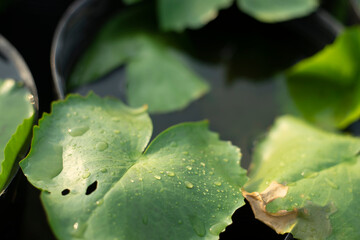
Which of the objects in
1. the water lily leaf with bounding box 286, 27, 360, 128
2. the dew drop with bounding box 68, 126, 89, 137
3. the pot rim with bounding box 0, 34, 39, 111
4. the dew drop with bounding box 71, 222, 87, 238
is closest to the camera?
the dew drop with bounding box 71, 222, 87, 238

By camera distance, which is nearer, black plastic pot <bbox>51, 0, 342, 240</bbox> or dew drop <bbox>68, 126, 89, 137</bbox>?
dew drop <bbox>68, 126, 89, 137</bbox>

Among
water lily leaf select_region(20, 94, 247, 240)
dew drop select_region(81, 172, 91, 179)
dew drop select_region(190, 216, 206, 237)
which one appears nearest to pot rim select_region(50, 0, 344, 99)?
water lily leaf select_region(20, 94, 247, 240)

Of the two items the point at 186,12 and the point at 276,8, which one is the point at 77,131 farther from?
the point at 276,8

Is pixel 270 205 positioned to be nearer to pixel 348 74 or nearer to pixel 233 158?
pixel 233 158

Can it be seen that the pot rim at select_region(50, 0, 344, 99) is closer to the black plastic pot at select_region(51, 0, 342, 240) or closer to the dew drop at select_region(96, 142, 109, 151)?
the black plastic pot at select_region(51, 0, 342, 240)

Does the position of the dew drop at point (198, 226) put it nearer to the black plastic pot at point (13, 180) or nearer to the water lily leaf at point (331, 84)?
the black plastic pot at point (13, 180)

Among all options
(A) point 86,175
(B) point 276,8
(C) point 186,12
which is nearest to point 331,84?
(B) point 276,8
